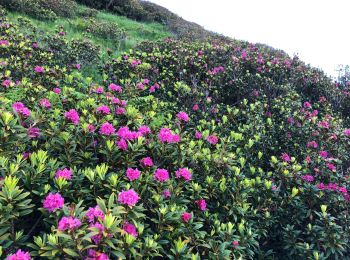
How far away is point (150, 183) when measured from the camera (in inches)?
114

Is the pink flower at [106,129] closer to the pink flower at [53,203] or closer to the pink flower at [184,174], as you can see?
the pink flower at [184,174]

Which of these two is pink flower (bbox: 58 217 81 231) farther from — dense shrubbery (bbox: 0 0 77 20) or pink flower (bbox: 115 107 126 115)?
dense shrubbery (bbox: 0 0 77 20)

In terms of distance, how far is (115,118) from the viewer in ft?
12.2

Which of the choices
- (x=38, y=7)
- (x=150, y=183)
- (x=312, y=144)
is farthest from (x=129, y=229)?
(x=38, y=7)

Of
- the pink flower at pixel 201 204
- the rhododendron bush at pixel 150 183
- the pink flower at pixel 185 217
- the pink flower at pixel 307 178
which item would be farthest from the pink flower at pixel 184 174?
the pink flower at pixel 307 178

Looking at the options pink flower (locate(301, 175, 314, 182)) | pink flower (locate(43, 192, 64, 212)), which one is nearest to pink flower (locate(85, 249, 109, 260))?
pink flower (locate(43, 192, 64, 212))

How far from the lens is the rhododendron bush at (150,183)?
221cm

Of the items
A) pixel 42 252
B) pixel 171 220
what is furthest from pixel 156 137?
pixel 42 252

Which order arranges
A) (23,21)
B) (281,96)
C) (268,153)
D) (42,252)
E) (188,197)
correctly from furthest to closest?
(23,21) → (281,96) → (268,153) → (188,197) → (42,252)

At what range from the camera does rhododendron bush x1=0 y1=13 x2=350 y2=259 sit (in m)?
2.21

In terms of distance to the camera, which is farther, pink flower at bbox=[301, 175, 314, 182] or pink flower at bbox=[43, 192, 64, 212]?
pink flower at bbox=[301, 175, 314, 182]

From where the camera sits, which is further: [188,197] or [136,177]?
[188,197]

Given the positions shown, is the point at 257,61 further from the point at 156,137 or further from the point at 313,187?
the point at 156,137

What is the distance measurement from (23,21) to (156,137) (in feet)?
26.4
